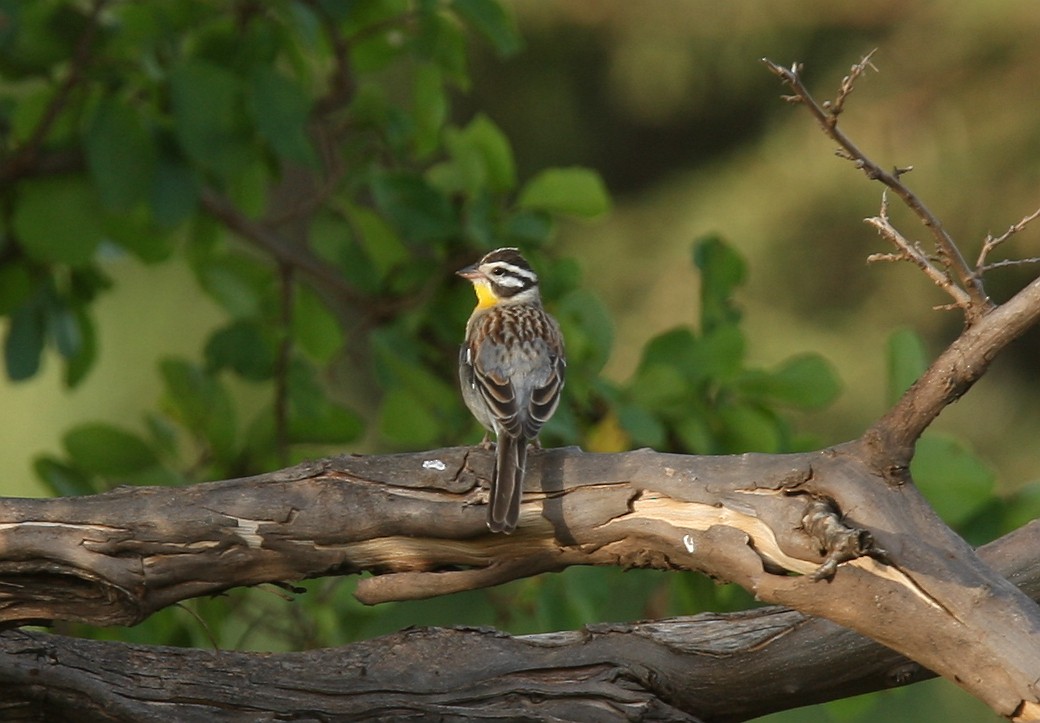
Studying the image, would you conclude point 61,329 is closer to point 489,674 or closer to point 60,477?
point 60,477

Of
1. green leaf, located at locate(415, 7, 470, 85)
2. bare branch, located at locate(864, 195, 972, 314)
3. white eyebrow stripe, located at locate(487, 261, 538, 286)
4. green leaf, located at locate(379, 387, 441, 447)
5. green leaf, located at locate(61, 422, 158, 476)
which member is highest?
green leaf, located at locate(415, 7, 470, 85)

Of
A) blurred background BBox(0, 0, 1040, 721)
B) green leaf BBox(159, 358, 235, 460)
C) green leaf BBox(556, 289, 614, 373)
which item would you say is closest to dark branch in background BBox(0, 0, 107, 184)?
blurred background BBox(0, 0, 1040, 721)

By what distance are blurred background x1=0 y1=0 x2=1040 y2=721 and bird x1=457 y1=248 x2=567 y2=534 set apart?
0.13 m

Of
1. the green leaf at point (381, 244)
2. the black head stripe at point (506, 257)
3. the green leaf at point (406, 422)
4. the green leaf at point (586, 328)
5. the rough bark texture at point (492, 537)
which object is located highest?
the green leaf at point (381, 244)

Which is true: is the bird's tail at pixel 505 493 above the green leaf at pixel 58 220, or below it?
below

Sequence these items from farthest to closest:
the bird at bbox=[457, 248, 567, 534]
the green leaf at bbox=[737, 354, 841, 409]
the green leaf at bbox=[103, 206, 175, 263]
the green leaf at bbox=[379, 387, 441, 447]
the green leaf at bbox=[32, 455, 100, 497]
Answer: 1. the green leaf at bbox=[103, 206, 175, 263]
2. the green leaf at bbox=[379, 387, 441, 447]
3. the green leaf at bbox=[32, 455, 100, 497]
4. the green leaf at bbox=[737, 354, 841, 409]
5. the bird at bbox=[457, 248, 567, 534]

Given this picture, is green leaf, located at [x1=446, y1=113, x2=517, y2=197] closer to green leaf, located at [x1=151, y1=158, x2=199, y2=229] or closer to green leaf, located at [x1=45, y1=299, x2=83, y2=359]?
green leaf, located at [x1=151, y1=158, x2=199, y2=229]

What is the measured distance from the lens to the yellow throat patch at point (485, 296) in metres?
3.90

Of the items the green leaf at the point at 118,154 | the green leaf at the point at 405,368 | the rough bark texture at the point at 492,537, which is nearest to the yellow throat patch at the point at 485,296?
the green leaf at the point at 405,368

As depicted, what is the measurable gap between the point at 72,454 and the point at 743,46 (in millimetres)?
4297

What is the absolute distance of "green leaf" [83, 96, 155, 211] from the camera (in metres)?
3.76

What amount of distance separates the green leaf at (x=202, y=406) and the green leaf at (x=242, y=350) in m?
0.15

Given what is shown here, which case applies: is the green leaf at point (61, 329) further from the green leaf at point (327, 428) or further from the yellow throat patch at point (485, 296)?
the yellow throat patch at point (485, 296)

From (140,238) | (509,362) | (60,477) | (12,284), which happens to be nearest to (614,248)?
(140,238)
